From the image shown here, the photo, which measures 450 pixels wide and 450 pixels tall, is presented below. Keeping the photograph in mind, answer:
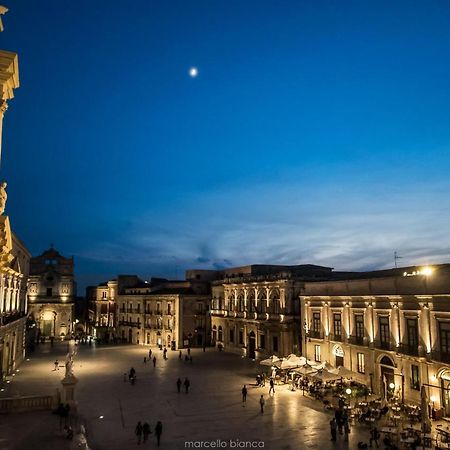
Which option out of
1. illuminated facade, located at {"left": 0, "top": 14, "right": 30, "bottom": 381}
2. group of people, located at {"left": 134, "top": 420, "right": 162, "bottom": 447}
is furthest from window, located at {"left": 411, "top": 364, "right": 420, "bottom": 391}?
illuminated facade, located at {"left": 0, "top": 14, "right": 30, "bottom": 381}

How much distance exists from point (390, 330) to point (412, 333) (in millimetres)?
1995

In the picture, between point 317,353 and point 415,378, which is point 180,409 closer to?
point 415,378

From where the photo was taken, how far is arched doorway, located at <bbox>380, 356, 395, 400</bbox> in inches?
1198

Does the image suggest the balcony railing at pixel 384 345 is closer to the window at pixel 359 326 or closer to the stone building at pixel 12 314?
the window at pixel 359 326

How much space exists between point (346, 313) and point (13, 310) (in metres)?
30.9

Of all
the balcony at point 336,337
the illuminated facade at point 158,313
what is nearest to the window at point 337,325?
the balcony at point 336,337

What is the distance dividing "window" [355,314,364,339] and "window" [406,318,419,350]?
190 inches

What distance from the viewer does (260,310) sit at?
5266 centimetres

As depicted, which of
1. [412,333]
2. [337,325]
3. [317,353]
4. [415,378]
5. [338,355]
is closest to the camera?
[415,378]

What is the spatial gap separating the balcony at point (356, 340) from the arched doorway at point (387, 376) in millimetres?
2406

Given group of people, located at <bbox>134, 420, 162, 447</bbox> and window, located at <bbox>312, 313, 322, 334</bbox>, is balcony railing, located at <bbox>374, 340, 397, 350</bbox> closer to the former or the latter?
window, located at <bbox>312, 313, 322, 334</bbox>

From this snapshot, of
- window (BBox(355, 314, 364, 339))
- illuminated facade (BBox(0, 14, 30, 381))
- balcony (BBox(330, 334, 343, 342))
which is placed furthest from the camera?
balcony (BBox(330, 334, 343, 342))

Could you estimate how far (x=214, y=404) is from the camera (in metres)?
30.0

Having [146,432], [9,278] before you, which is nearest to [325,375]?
[146,432]
